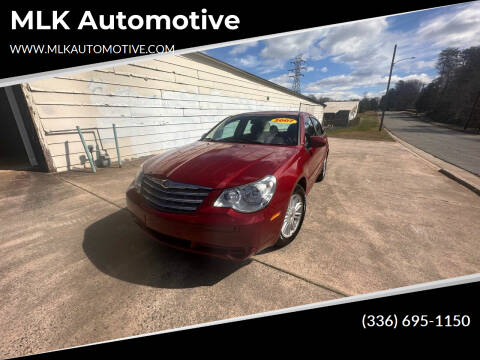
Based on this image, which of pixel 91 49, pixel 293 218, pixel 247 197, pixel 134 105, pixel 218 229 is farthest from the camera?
pixel 134 105

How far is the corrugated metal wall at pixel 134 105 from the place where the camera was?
4.28 meters

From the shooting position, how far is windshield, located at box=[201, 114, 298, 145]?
268cm

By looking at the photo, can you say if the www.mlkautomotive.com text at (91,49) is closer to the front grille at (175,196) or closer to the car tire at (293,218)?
the front grille at (175,196)

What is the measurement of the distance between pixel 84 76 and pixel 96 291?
5078 millimetres

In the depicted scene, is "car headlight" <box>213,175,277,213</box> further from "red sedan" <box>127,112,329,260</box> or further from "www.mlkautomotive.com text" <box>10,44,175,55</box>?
"www.mlkautomotive.com text" <box>10,44,175,55</box>

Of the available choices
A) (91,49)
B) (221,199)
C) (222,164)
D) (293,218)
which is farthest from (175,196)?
(91,49)

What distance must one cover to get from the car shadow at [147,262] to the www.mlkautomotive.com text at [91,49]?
14.1 ft

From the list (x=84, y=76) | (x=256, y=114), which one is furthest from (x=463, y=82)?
(x=84, y=76)

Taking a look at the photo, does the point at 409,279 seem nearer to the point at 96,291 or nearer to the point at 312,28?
the point at 96,291

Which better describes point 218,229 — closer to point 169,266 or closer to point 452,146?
point 169,266

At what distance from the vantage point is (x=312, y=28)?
463 cm

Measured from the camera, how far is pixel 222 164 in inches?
76.7

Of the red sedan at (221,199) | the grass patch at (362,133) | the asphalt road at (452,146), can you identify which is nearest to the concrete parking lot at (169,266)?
the red sedan at (221,199)

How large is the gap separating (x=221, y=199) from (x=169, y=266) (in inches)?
34.8
